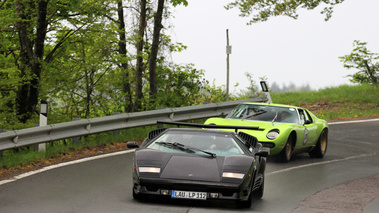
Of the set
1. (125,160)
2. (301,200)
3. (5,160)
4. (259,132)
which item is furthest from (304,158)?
(5,160)

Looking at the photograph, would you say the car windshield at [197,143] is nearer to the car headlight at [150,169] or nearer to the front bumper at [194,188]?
the car headlight at [150,169]

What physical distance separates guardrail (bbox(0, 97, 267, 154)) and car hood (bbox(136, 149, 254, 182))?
4562 millimetres

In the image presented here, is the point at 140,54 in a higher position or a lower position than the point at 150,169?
higher

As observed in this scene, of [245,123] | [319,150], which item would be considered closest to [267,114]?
[245,123]

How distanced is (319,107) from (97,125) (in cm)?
1646

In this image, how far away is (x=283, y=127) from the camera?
14875 millimetres

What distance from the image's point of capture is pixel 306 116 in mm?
16406

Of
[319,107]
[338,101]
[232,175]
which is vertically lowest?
[232,175]

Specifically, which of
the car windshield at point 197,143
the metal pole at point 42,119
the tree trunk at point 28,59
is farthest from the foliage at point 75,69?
the car windshield at point 197,143

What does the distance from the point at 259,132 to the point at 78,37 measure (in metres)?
11.2

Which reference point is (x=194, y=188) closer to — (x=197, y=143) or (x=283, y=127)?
(x=197, y=143)

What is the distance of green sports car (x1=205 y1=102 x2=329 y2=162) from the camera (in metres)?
14.6

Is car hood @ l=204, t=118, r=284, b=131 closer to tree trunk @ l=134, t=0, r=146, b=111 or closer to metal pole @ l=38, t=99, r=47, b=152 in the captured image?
metal pole @ l=38, t=99, r=47, b=152

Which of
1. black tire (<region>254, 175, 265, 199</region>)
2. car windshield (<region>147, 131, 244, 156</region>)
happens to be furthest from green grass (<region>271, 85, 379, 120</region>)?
car windshield (<region>147, 131, 244, 156</region>)
